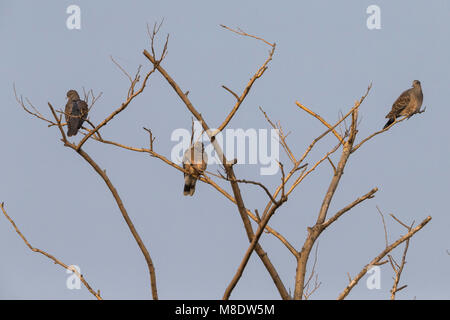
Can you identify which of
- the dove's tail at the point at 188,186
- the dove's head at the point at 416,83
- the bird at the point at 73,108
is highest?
the dove's head at the point at 416,83

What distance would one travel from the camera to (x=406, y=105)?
11.7 metres

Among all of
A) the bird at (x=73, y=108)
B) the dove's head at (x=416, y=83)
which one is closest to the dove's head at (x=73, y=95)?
the bird at (x=73, y=108)

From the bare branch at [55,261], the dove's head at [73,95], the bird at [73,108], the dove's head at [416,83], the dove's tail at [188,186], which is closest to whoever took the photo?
the bare branch at [55,261]

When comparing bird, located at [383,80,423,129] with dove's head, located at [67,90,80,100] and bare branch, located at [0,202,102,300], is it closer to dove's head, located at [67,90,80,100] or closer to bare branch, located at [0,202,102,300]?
dove's head, located at [67,90,80,100]

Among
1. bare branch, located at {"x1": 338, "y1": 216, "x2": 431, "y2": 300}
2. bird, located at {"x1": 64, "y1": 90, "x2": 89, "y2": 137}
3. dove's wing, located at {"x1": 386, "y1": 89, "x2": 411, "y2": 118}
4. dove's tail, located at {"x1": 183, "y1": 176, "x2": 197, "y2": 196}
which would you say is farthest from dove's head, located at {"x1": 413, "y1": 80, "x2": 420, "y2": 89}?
bare branch, located at {"x1": 338, "y1": 216, "x2": 431, "y2": 300}

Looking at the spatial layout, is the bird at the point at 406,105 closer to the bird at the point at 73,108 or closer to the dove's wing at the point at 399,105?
the dove's wing at the point at 399,105

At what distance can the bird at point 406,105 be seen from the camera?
11.7 meters

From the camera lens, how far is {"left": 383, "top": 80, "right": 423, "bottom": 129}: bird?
38.3ft

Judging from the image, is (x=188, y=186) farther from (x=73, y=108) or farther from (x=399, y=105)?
(x=399, y=105)

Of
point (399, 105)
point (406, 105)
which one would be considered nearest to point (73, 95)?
point (399, 105)

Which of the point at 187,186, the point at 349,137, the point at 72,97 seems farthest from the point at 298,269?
the point at 72,97
